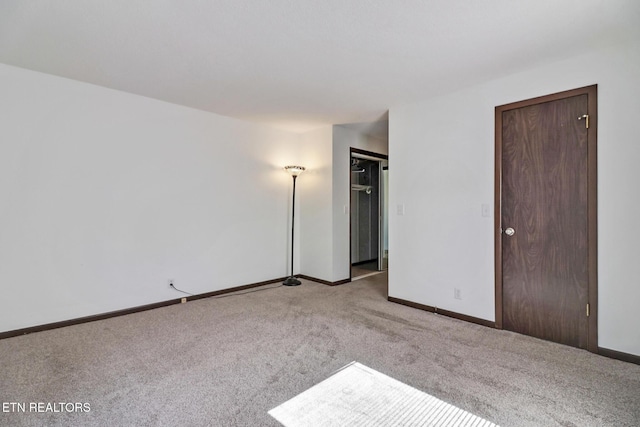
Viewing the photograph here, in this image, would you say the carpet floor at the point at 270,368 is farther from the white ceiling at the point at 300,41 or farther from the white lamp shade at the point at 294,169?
the white ceiling at the point at 300,41

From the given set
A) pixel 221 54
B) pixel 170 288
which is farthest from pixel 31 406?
pixel 221 54

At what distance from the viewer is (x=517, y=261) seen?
112 inches

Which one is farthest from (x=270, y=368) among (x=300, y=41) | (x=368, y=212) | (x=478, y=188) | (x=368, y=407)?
(x=368, y=212)

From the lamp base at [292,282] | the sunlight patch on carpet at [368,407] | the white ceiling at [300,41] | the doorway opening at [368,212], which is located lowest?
the sunlight patch on carpet at [368,407]

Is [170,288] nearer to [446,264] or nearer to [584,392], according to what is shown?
[446,264]

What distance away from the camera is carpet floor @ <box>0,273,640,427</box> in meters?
1.71

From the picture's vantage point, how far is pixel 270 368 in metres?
2.17

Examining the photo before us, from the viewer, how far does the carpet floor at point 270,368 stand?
1.71 metres

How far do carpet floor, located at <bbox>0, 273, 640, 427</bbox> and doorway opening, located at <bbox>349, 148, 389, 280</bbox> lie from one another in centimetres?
293

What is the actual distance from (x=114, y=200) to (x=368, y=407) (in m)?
3.14

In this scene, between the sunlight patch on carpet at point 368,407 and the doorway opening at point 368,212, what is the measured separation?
4.01 metres

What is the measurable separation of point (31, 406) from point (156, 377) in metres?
0.64

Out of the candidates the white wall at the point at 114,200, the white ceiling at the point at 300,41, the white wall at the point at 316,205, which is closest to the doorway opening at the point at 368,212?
the white wall at the point at 316,205

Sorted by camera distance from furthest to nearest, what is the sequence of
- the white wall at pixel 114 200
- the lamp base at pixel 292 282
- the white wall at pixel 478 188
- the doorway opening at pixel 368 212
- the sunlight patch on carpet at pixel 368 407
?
1. the doorway opening at pixel 368 212
2. the lamp base at pixel 292 282
3. the white wall at pixel 114 200
4. the white wall at pixel 478 188
5. the sunlight patch on carpet at pixel 368 407
